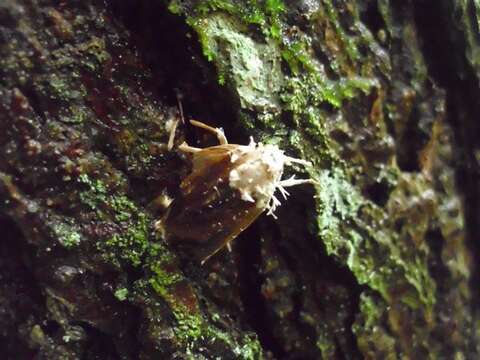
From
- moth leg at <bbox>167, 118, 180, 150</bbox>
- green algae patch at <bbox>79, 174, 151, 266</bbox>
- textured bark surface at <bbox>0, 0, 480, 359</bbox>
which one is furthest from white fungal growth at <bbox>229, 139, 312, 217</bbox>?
green algae patch at <bbox>79, 174, 151, 266</bbox>

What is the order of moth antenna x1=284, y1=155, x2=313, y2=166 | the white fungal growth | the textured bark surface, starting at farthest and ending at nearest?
moth antenna x1=284, y1=155, x2=313, y2=166 → the white fungal growth → the textured bark surface

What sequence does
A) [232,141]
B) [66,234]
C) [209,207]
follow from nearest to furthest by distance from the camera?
[66,234]
[209,207]
[232,141]

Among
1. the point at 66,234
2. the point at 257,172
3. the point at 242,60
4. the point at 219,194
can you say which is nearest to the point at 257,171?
the point at 257,172

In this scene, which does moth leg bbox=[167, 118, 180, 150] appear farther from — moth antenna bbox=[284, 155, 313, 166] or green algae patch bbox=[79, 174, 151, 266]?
moth antenna bbox=[284, 155, 313, 166]

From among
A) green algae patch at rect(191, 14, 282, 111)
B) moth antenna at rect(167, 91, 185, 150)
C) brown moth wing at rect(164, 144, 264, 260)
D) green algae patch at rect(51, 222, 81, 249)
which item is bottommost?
green algae patch at rect(51, 222, 81, 249)

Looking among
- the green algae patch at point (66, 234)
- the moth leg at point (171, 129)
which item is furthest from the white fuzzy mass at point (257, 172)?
the green algae patch at point (66, 234)

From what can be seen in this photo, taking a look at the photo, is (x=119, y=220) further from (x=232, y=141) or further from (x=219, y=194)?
(x=232, y=141)
